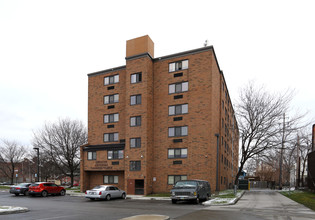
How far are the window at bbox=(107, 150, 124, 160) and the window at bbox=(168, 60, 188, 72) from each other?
1137cm

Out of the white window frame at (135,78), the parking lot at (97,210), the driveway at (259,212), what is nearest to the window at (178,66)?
the white window frame at (135,78)

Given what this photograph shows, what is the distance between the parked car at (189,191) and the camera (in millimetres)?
18609

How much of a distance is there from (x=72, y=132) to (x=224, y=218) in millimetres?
38894

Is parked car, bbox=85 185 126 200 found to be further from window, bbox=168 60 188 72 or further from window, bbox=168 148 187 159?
window, bbox=168 60 188 72

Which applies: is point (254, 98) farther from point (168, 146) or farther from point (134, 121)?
point (134, 121)

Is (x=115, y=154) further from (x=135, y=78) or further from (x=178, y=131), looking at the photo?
(x=135, y=78)

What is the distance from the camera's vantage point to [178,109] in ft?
100.0

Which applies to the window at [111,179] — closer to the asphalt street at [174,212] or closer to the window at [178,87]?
the window at [178,87]

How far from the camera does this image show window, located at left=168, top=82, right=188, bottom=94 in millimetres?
30455

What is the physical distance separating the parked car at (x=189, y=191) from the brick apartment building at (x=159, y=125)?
25.6 ft

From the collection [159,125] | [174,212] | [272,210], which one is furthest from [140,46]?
[272,210]

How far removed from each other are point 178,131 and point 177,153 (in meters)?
2.41

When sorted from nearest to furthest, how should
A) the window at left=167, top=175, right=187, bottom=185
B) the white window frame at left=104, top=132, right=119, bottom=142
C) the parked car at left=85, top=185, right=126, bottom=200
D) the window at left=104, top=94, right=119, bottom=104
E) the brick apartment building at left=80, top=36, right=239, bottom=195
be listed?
1. the parked car at left=85, top=185, right=126, bottom=200
2. the brick apartment building at left=80, top=36, right=239, bottom=195
3. the window at left=167, top=175, right=187, bottom=185
4. the white window frame at left=104, top=132, right=119, bottom=142
5. the window at left=104, top=94, right=119, bottom=104

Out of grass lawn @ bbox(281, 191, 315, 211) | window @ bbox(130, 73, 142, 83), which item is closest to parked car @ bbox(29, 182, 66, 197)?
window @ bbox(130, 73, 142, 83)
